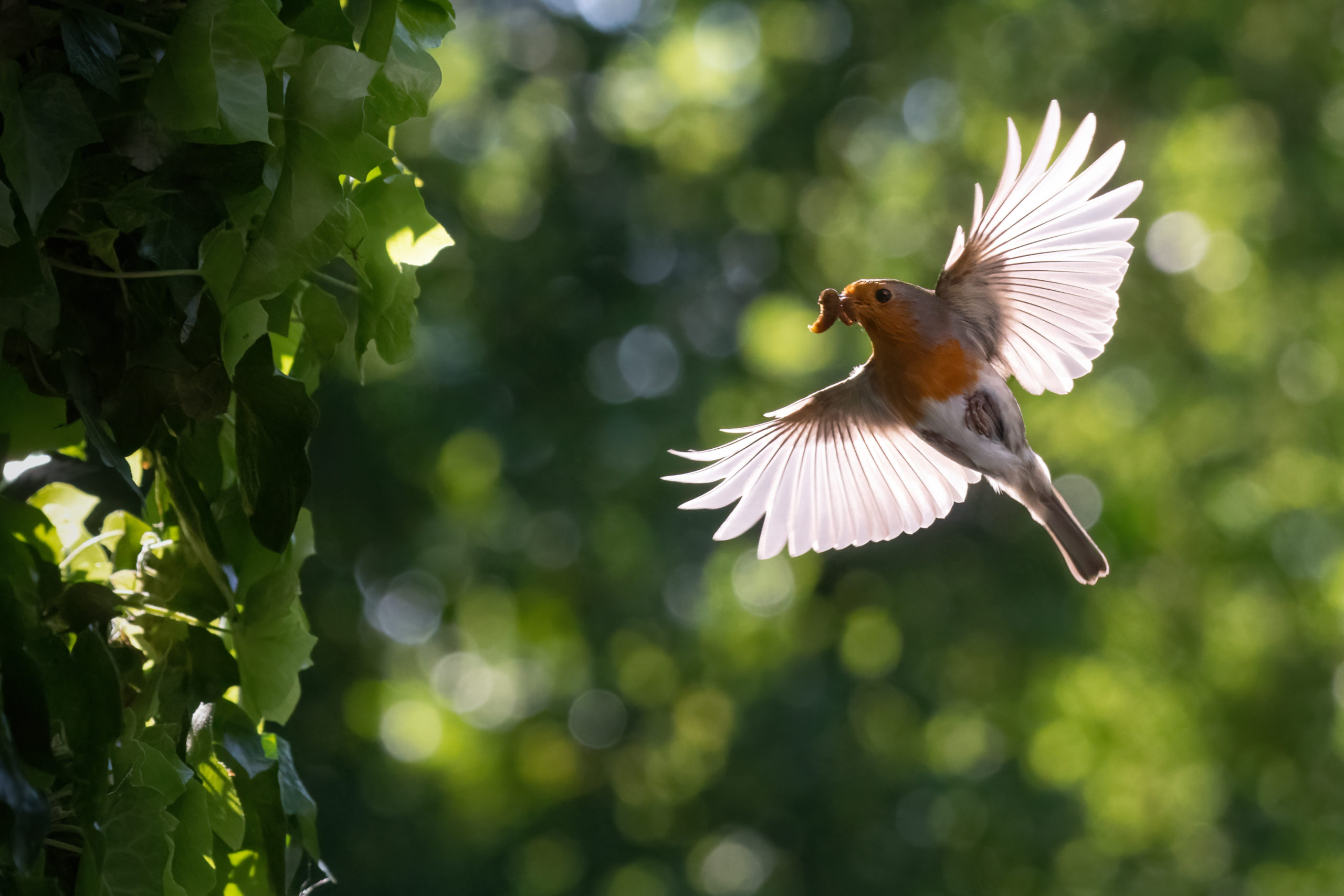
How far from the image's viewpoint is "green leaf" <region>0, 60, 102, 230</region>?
551 mm

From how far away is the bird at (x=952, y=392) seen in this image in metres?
1.20

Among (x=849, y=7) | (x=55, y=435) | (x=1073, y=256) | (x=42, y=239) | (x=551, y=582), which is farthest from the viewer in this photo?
(x=849, y=7)

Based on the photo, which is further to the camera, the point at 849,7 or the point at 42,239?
the point at 849,7

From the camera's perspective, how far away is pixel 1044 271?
50.6 inches

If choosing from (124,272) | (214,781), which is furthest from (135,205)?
(214,781)

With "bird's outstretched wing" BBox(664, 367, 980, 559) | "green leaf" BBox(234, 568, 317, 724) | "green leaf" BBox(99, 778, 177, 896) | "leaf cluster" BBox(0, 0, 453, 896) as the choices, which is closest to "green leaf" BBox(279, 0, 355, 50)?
"leaf cluster" BBox(0, 0, 453, 896)

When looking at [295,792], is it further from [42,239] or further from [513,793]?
[513,793]

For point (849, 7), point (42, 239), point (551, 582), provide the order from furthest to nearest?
point (849, 7), point (551, 582), point (42, 239)

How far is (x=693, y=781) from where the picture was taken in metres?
5.24

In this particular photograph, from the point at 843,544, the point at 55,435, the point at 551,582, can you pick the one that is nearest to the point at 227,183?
the point at 55,435

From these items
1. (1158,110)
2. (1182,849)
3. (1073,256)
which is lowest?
(1182,849)

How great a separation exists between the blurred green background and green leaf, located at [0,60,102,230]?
158 inches

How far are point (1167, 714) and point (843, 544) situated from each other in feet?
14.7

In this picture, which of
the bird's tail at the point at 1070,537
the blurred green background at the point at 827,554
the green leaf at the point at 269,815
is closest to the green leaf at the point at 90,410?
the green leaf at the point at 269,815
